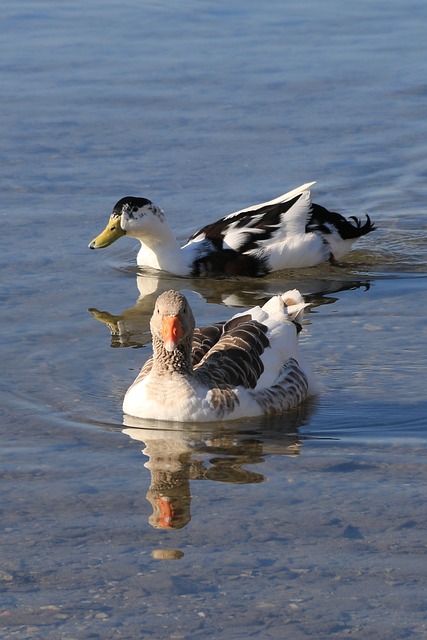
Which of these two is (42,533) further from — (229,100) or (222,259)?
(229,100)

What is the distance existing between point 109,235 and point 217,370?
4179mm

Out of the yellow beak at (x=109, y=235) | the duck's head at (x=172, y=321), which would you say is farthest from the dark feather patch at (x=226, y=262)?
the duck's head at (x=172, y=321)

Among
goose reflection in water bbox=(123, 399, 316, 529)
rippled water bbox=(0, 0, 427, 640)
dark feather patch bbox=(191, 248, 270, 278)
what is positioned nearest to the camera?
rippled water bbox=(0, 0, 427, 640)

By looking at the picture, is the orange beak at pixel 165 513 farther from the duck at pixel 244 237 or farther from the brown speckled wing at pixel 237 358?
the duck at pixel 244 237

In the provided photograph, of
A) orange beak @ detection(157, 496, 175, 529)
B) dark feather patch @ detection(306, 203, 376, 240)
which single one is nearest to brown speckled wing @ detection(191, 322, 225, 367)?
orange beak @ detection(157, 496, 175, 529)

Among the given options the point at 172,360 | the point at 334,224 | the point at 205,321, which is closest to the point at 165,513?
the point at 172,360

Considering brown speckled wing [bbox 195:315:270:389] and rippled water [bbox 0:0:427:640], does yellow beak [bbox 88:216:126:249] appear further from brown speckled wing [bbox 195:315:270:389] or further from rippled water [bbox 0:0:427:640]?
brown speckled wing [bbox 195:315:270:389]

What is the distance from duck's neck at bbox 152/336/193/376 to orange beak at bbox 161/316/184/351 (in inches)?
2.7

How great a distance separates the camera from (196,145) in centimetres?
1553

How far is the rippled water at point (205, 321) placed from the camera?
6.69 m

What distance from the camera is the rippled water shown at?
6688 mm

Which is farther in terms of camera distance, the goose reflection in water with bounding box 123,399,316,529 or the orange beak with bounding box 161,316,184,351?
the orange beak with bounding box 161,316,184,351

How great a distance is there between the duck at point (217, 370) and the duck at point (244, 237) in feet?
10.8

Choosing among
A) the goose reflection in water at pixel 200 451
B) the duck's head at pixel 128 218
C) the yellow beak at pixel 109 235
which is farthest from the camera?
the duck's head at pixel 128 218
